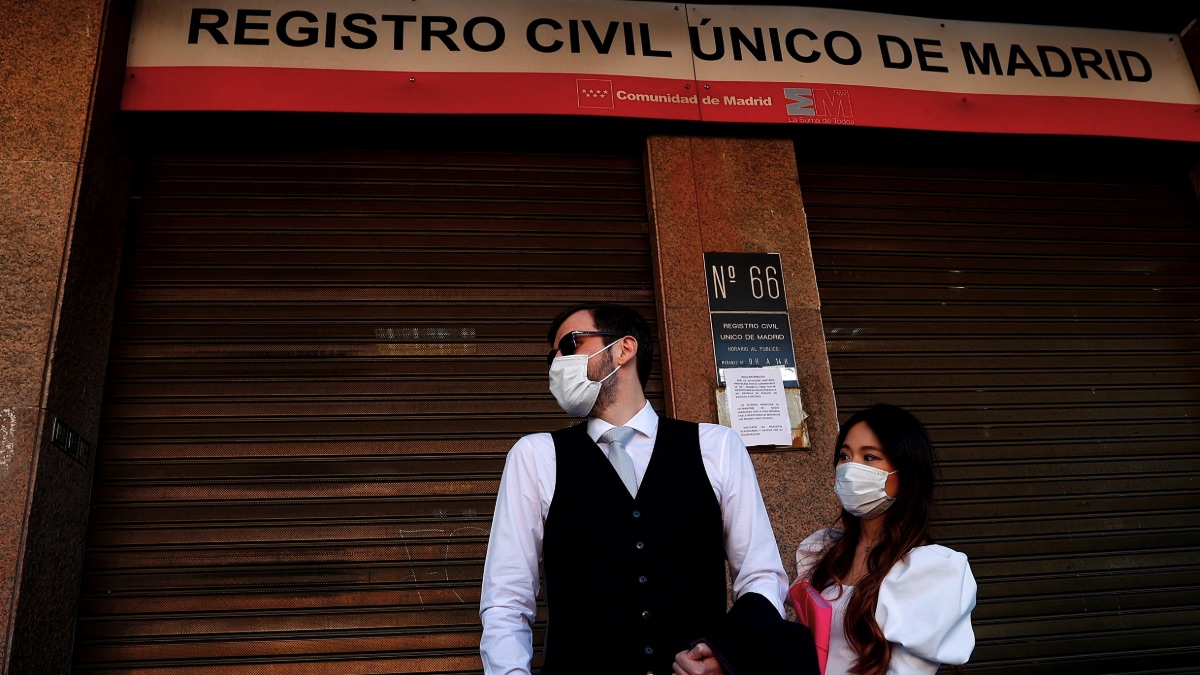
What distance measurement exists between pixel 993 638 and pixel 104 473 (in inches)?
193

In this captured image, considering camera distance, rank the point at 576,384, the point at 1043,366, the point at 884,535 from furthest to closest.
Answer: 1. the point at 1043,366
2. the point at 884,535
3. the point at 576,384

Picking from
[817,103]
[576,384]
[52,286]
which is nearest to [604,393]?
[576,384]

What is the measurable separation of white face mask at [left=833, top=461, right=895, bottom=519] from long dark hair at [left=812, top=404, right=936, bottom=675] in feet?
0.14

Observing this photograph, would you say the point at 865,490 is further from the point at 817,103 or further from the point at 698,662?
the point at 817,103

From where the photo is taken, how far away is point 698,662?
7.48 ft

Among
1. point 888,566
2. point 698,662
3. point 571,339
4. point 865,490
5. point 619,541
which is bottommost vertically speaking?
point 698,662

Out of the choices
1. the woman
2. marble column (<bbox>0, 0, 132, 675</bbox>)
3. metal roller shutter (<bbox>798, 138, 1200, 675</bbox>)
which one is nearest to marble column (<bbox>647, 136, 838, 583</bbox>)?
metal roller shutter (<bbox>798, 138, 1200, 675</bbox>)

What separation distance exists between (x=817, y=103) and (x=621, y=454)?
11.3 feet

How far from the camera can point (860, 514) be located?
3238mm

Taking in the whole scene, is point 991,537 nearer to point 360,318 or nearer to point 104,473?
point 360,318

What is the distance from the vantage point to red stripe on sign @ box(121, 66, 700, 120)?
16.1ft

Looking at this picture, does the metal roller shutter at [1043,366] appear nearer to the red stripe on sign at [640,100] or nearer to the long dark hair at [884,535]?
the red stripe on sign at [640,100]

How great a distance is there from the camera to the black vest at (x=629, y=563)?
7.98 feet

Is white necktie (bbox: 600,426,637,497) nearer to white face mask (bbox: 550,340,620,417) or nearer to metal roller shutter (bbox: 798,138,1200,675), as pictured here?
white face mask (bbox: 550,340,620,417)
